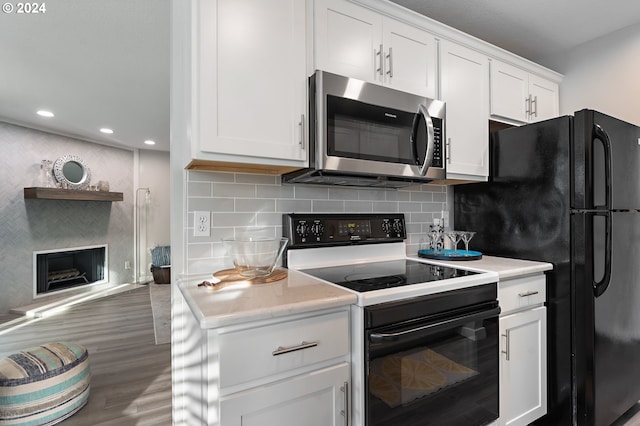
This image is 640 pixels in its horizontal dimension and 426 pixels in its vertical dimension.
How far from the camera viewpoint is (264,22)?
1.36 metres

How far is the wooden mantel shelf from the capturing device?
4488 mm

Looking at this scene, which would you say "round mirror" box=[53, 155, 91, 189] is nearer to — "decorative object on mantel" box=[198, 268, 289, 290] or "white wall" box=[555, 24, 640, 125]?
"decorative object on mantel" box=[198, 268, 289, 290]

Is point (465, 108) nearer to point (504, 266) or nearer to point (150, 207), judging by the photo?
point (504, 266)

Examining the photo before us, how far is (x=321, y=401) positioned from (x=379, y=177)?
1050 millimetres

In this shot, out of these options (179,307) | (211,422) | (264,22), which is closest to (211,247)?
(179,307)

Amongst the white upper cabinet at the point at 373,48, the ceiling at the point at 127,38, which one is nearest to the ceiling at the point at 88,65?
the ceiling at the point at 127,38

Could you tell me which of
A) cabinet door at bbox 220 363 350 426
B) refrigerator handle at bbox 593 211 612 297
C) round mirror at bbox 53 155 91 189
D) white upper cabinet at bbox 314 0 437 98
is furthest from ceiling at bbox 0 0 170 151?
refrigerator handle at bbox 593 211 612 297

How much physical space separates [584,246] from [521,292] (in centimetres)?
39

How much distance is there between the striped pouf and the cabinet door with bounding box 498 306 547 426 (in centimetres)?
247

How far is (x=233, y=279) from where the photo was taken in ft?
4.50

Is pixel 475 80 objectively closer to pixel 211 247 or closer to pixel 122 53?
pixel 211 247

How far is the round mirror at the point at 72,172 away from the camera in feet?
16.2

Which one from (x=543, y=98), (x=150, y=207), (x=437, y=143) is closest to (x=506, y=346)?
(x=437, y=143)

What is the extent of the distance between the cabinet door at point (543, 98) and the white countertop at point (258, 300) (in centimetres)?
213
